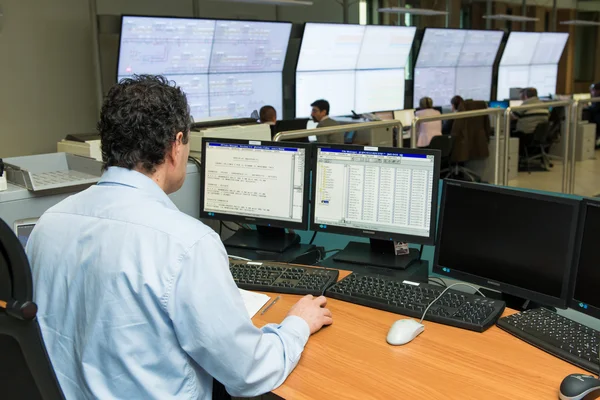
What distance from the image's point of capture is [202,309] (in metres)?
1.14

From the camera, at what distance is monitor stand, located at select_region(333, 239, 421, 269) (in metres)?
2.01

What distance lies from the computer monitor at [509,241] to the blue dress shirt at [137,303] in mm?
792

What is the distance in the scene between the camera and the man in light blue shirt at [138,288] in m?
1.14

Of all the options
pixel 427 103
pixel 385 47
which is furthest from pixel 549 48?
pixel 427 103

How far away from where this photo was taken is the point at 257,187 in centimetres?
222

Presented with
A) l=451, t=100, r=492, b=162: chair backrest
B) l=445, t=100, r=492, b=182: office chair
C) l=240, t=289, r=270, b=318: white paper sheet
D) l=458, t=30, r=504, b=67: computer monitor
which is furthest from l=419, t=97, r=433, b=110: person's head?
l=240, t=289, r=270, b=318: white paper sheet

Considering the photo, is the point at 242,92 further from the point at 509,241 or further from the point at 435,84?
the point at 509,241

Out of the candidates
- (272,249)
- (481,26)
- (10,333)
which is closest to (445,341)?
(272,249)

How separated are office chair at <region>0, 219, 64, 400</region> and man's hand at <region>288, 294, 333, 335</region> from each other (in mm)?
678

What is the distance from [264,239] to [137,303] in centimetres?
116

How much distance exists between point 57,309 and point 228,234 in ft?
4.23

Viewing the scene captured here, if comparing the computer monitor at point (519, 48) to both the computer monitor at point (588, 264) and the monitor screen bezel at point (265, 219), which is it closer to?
the monitor screen bezel at point (265, 219)

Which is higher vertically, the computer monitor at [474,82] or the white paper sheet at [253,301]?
the computer monitor at [474,82]

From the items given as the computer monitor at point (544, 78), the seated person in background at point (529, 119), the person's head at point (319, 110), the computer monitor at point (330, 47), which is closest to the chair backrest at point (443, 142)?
the person's head at point (319, 110)
